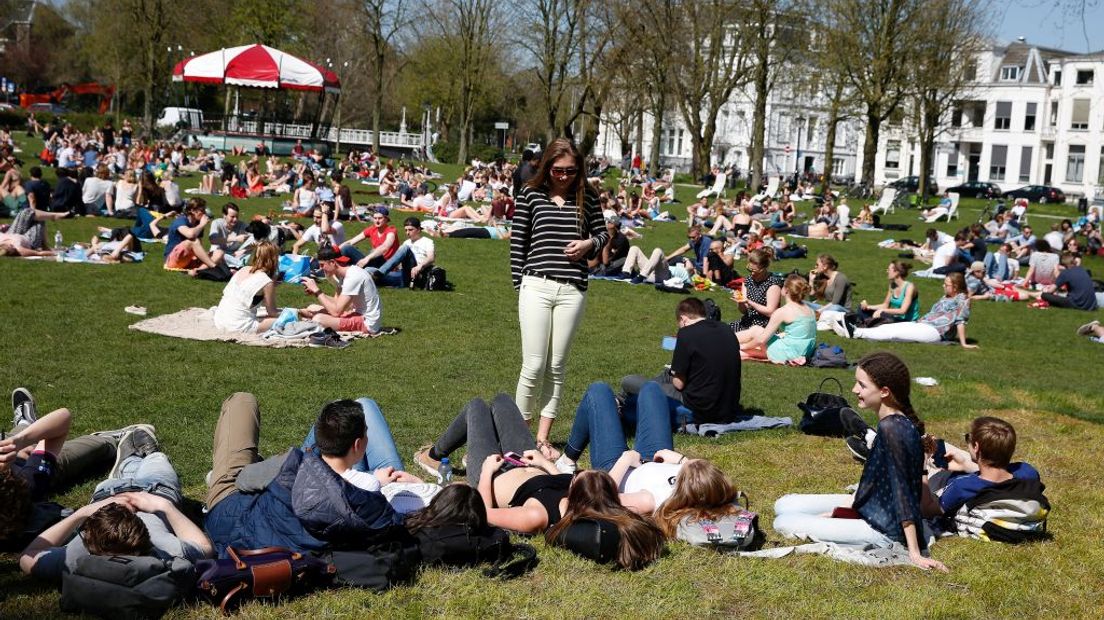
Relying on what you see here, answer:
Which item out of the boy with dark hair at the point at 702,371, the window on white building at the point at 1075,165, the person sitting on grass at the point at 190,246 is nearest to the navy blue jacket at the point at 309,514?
the boy with dark hair at the point at 702,371

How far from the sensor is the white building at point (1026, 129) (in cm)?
7062

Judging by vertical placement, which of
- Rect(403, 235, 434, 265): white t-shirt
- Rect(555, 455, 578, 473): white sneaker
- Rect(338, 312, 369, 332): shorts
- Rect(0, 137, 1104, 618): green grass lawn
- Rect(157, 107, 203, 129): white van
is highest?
Rect(157, 107, 203, 129): white van

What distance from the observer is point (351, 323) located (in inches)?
457

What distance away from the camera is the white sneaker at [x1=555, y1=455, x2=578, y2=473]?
21.2ft

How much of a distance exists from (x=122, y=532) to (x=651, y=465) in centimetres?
281

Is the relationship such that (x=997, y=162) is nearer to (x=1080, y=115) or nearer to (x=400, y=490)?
(x=1080, y=115)

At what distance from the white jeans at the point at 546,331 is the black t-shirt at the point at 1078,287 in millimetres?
14863

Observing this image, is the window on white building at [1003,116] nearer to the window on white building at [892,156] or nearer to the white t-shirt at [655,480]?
the window on white building at [892,156]

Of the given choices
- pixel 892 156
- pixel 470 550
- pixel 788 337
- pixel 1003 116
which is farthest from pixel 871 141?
pixel 470 550

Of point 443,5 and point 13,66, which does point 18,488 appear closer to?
point 443,5

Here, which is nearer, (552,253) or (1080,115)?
(552,253)

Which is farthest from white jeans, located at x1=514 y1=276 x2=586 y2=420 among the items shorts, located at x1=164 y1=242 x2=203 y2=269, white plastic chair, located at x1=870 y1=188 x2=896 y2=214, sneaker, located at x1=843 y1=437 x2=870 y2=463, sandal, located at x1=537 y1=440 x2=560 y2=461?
white plastic chair, located at x1=870 y1=188 x2=896 y2=214

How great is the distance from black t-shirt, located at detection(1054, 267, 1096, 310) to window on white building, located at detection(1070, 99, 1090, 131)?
59.3 metres

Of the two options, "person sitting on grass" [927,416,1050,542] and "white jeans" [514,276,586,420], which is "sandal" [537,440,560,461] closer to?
"white jeans" [514,276,586,420]
